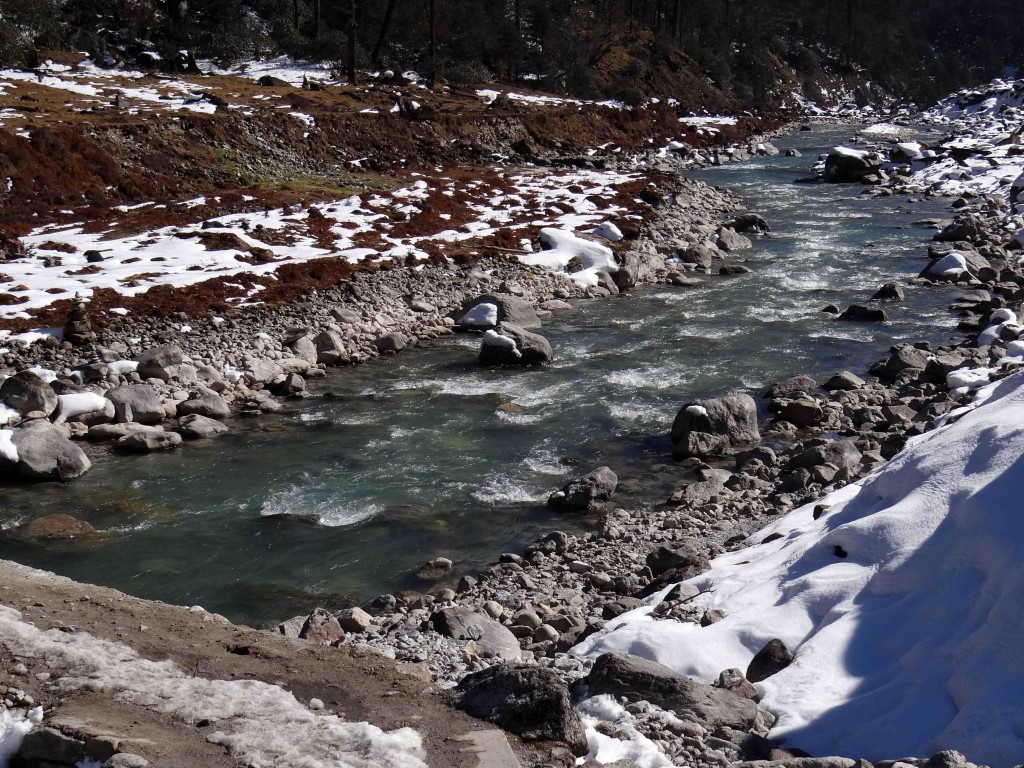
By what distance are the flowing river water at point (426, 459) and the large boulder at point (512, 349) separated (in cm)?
38

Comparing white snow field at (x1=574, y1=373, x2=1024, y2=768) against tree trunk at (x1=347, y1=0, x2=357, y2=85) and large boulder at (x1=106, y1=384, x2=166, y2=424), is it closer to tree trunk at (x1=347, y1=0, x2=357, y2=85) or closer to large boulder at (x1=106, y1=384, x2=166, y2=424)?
large boulder at (x1=106, y1=384, x2=166, y2=424)

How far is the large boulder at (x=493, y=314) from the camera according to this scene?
19.9 metres

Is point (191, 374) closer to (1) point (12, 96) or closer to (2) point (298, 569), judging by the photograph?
(2) point (298, 569)

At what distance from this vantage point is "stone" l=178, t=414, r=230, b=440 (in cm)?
1422

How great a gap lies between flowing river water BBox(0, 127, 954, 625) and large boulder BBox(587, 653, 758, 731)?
3995 millimetres

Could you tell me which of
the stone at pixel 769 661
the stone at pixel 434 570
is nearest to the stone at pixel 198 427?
the stone at pixel 434 570

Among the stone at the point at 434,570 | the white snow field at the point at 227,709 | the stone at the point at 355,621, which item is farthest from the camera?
the stone at the point at 434,570

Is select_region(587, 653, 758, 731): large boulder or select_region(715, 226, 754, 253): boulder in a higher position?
select_region(715, 226, 754, 253): boulder

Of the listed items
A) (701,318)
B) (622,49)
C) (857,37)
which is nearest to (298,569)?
(701,318)

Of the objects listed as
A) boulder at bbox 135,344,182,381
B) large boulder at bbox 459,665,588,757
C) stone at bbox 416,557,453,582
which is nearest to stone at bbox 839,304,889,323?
stone at bbox 416,557,453,582

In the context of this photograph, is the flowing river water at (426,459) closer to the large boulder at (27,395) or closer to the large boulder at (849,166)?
the large boulder at (27,395)

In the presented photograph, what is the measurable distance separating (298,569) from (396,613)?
5.77ft

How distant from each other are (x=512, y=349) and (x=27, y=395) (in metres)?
8.19

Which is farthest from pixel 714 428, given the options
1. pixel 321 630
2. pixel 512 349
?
pixel 321 630
